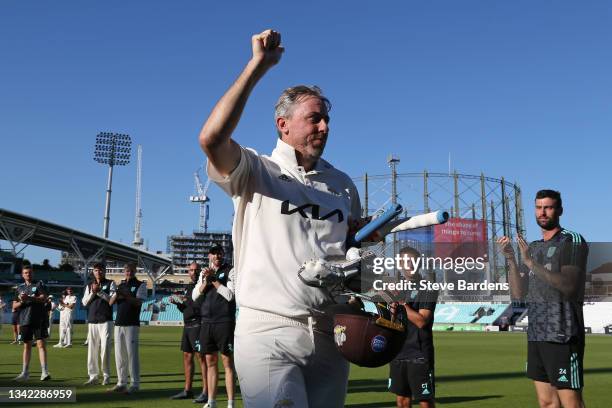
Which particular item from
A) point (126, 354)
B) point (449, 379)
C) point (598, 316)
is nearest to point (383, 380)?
point (449, 379)

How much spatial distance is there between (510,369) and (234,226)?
1515 centimetres

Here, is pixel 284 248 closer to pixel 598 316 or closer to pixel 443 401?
pixel 443 401

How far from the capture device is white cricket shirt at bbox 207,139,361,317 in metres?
3.12

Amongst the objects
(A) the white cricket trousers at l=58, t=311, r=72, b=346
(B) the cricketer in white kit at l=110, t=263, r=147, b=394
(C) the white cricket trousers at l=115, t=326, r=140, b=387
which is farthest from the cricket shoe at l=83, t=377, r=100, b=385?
(A) the white cricket trousers at l=58, t=311, r=72, b=346

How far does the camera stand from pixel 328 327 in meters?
3.20

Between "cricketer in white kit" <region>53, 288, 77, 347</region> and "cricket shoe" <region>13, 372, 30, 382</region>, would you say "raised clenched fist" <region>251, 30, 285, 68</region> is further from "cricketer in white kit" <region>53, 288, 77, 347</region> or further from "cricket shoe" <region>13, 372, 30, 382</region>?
"cricketer in white kit" <region>53, 288, 77, 347</region>

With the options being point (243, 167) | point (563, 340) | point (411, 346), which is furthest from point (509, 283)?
point (243, 167)

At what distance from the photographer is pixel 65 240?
61.9 meters

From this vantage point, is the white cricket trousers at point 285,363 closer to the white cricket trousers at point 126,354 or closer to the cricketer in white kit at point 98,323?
the white cricket trousers at point 126,354

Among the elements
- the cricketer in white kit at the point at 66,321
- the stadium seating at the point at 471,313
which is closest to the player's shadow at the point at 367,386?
the cricketer in white kit at the point at 66,321

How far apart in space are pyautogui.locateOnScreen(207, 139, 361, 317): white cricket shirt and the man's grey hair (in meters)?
0.19

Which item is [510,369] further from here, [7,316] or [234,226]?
[7,316]

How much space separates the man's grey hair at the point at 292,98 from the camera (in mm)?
3340

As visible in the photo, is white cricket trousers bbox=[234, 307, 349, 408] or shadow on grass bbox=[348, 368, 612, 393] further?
→ shadow on grass bbox=[348, 368, 612, 393]
